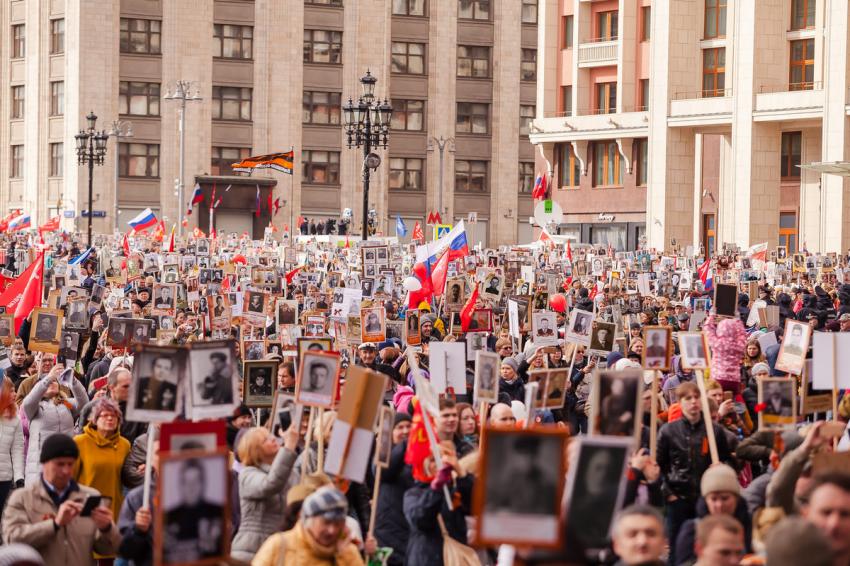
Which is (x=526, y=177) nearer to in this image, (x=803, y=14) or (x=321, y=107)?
(x=321, y=107)

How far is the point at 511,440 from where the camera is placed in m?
6.50

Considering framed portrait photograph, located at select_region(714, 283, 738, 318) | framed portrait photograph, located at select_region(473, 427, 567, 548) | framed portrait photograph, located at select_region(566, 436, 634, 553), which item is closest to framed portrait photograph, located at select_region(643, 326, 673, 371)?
framed portrait photograph, located at select_region(566, 436, 634, 553)

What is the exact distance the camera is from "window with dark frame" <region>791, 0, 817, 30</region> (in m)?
62.4

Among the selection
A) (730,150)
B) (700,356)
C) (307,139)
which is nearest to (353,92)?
(307,139)

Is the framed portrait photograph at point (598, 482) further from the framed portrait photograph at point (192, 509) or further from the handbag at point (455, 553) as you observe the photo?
the handbag at point (455, 553)

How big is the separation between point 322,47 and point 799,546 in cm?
8697

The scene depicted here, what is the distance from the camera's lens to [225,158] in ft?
290

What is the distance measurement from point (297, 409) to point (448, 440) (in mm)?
954

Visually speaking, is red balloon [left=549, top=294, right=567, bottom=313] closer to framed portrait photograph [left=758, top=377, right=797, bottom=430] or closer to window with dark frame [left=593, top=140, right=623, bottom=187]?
framed portrait photograph [left=758, top=377, right=797, bottom=430]

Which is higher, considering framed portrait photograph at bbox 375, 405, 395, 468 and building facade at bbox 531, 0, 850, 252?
building facade at bbox 531, 0, 850, 252

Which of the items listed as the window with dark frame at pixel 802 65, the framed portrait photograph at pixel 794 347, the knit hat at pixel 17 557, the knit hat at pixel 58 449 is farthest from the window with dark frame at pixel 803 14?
the knit hat at pixel 17 557

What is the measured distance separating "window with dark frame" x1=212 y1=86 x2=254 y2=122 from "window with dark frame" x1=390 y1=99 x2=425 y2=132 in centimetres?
848

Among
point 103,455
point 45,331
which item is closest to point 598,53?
point 45,331

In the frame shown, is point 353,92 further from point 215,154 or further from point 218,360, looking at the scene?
point 218,360
